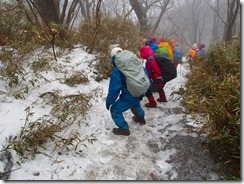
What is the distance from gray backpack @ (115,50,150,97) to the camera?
3.59 metres

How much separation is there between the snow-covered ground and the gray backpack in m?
0.69

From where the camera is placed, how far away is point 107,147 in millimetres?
3371

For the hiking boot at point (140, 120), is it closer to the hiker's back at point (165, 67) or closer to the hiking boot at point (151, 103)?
the hiking boot at point (151, 103)

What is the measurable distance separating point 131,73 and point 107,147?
1.10 meters

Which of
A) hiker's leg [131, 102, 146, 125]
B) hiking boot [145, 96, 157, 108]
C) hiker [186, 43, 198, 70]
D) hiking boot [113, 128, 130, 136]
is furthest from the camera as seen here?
hiker [186, 43, 198, 70]

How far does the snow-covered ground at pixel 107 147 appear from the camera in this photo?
285 centimetres

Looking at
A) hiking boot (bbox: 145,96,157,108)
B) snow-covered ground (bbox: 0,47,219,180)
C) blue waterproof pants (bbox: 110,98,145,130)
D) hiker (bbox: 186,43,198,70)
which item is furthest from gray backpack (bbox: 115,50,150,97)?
hiker (bbox: 186,43,198,70)

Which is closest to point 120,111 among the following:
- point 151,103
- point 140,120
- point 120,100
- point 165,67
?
point 120,100

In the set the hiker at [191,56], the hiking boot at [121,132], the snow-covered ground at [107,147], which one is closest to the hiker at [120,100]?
the hiking boot at [121,132]

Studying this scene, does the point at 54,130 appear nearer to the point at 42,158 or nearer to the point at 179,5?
the point at 42,158

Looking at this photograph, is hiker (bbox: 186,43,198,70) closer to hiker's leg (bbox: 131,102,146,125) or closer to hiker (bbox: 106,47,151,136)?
hiker's leg (bbox: 131,102,146,125)

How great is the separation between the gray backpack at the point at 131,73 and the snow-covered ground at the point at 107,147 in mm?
687

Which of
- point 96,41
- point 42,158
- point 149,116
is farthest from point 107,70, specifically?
point 42,158

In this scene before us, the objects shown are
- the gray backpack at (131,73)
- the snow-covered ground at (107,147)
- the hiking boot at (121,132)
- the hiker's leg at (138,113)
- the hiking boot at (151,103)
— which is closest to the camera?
the snow-covered ground at (107,147)
